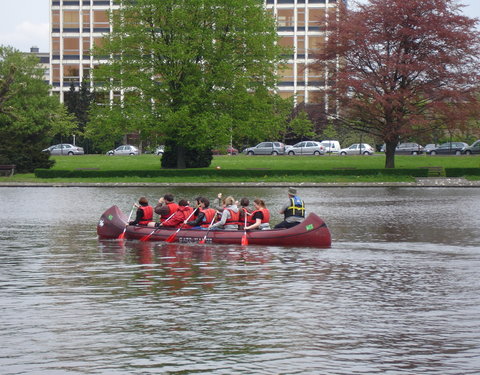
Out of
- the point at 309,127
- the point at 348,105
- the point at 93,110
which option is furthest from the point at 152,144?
the point at 309,127

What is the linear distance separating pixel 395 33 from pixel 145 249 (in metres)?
40.4

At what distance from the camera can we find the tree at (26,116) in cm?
6719

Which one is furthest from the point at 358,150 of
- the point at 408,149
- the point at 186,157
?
the point at 186,157

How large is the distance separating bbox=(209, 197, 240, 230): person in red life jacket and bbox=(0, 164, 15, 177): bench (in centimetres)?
4175

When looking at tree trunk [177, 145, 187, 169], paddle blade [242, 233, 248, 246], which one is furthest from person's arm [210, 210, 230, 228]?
tree trunk [177, 145, 187, 169]

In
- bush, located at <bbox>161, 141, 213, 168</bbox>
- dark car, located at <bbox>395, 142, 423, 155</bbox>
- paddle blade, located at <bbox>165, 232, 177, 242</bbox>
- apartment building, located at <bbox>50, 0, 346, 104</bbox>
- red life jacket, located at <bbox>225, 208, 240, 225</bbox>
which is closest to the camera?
paddle blade, located at <bbox>165, 232, 177, 242</bbox>

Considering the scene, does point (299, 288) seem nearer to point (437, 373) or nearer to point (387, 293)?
point (387, 293)

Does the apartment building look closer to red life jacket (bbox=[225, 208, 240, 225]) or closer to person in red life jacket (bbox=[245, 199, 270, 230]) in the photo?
red life jacket (bbox=[225, 208, 240, 225])

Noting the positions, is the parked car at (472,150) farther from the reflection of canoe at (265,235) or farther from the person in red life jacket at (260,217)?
the reflection of canoe at (265,235)

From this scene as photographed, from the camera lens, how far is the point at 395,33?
6116 centimetres

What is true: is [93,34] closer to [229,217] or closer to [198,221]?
[198,221]

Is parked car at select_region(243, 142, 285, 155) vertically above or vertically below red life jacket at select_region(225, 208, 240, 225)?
above

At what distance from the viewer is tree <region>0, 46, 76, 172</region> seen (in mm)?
67188

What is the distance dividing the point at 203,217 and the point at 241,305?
35.5 feet
